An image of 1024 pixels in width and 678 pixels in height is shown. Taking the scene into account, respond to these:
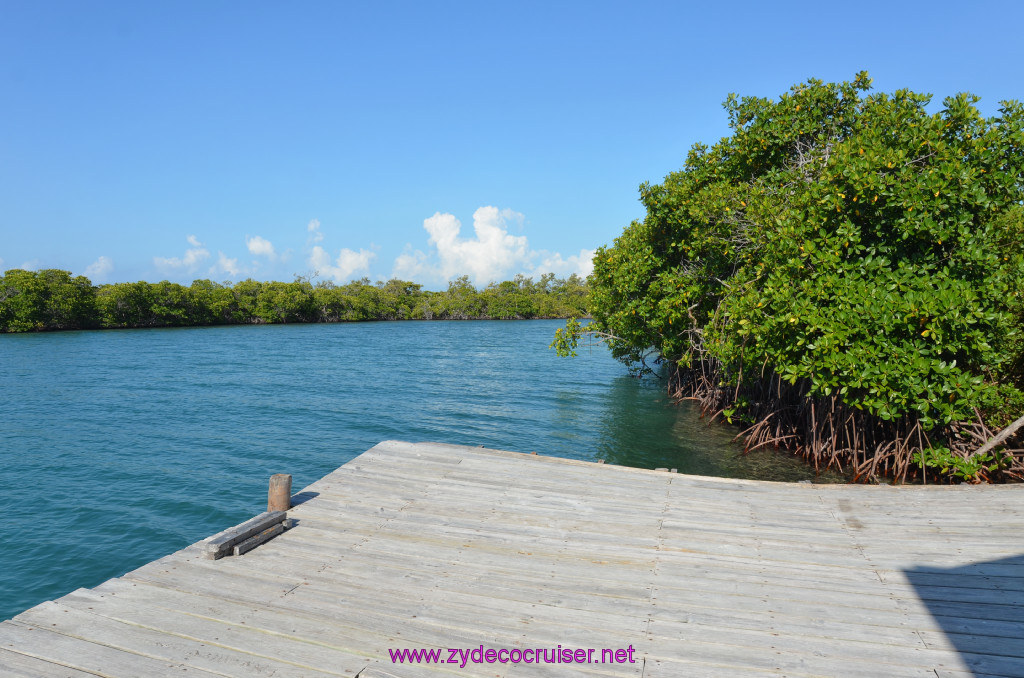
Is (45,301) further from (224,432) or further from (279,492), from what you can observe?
(279,492)

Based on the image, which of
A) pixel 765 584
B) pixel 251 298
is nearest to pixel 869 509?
pixel 765 584

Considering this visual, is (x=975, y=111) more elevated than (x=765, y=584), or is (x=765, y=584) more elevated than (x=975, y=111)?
(x=975, y=111)

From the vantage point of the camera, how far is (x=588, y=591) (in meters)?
5.43

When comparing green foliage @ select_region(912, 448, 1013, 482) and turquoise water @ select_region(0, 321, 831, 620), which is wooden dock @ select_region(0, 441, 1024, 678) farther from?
turquoise water @ select_region(0, 321, 831, 620)

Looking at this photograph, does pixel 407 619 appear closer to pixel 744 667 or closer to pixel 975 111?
pixel 744 667

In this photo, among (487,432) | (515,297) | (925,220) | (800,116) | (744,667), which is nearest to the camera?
(744,667)

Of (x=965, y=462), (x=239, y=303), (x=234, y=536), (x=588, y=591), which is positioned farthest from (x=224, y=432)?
(x=239, y=303)

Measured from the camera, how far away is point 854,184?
10.5 meters

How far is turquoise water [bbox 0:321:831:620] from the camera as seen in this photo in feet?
36.8

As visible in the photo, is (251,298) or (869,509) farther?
(251,298)

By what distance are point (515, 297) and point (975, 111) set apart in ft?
337

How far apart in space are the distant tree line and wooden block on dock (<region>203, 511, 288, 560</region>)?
128ft

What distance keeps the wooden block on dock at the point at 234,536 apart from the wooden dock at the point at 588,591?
0.49ft

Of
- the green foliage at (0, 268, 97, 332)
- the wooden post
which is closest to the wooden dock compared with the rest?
the wooden post
